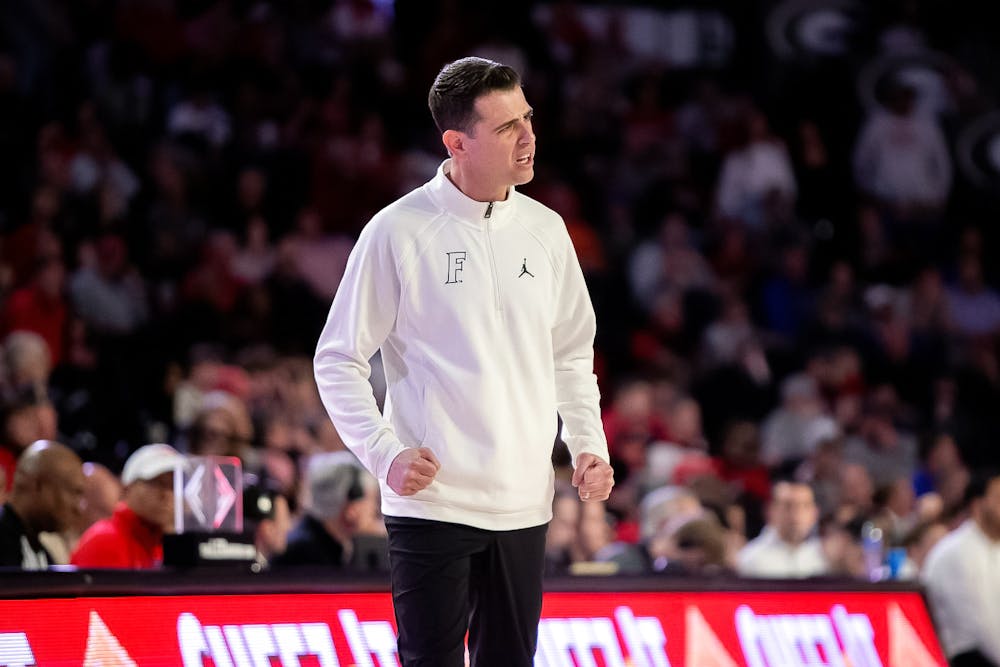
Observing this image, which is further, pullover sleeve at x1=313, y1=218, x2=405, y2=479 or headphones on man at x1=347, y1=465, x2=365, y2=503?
headphones on man at x1=347, y1=465, x2=365, y2=503

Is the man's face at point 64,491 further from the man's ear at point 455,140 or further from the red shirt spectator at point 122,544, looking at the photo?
the man's ear at point 455,140

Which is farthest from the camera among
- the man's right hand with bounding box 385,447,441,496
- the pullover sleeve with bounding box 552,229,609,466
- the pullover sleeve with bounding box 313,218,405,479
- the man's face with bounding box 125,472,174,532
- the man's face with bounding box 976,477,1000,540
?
the man's face with bounding box 976,477,1000,540

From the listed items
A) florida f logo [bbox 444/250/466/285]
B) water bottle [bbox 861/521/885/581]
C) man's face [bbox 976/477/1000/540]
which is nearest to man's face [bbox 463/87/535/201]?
florida f logo [bbox 444/250/466/285]

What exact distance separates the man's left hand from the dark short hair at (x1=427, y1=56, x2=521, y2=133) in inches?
32.5

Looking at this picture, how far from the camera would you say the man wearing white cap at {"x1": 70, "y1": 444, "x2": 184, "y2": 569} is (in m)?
6.20

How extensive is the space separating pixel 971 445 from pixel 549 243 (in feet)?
31.1

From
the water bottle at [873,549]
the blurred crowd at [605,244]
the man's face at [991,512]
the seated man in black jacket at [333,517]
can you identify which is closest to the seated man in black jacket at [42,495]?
the blurred crowd at [605,244]

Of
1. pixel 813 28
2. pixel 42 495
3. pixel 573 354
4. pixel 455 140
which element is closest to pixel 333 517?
pixel 42 495

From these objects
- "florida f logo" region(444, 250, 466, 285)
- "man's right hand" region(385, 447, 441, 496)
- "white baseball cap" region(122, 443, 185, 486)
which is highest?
"florida f logo" region(444, 250, 466, 285)

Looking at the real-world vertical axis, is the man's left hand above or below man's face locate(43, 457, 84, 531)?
above

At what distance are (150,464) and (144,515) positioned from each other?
0.20 meters

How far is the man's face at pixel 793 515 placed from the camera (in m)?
9.18

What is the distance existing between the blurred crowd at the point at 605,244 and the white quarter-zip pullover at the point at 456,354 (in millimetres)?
3036

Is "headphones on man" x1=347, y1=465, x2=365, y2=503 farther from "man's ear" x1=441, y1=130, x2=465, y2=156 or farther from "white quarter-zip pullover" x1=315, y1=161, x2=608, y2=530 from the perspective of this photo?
"man's ear" x1=441, y1=130, x2=465, y2=156
